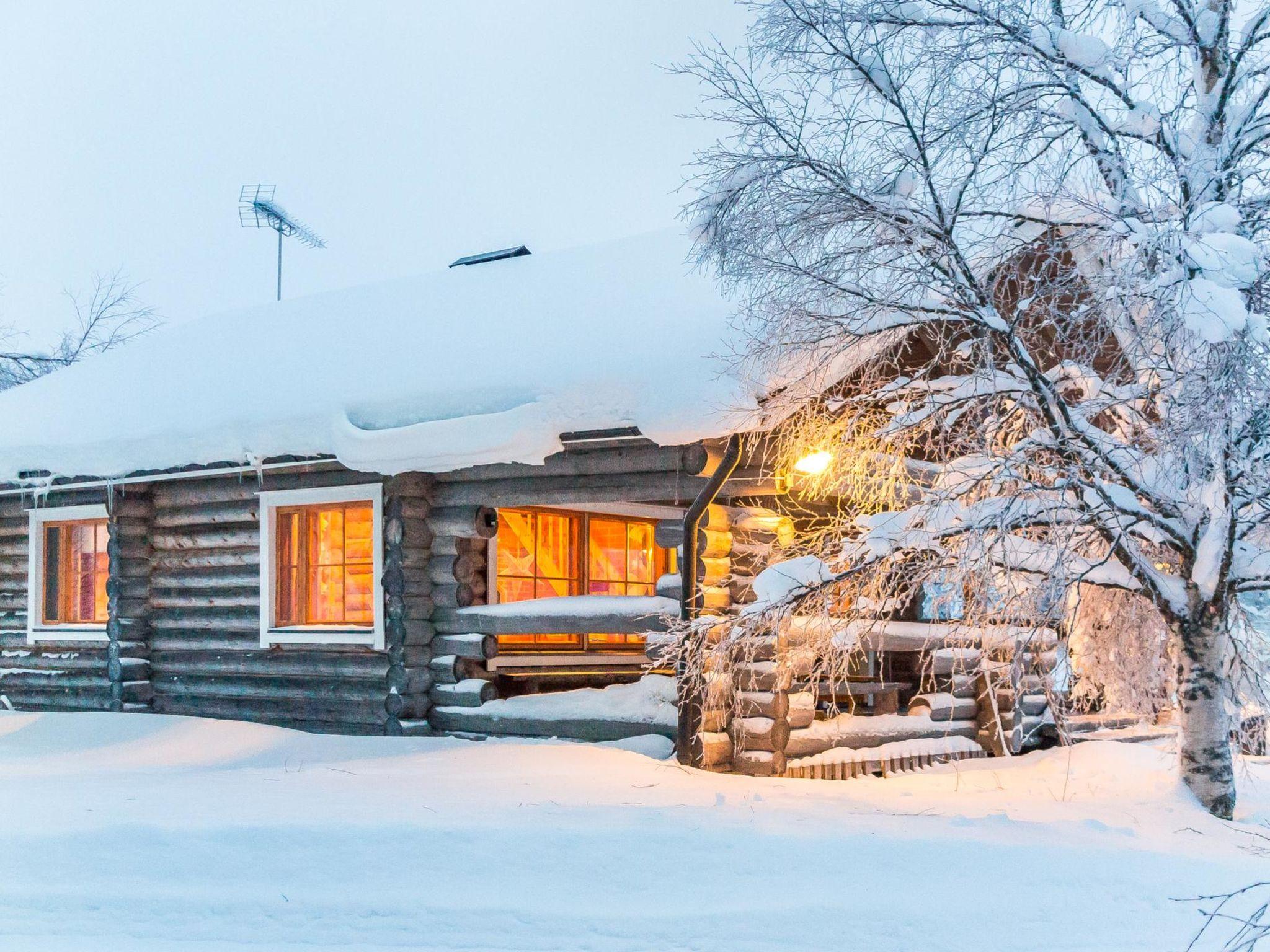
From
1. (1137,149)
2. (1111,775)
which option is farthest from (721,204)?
(1111,775)

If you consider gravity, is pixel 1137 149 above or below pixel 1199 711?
above

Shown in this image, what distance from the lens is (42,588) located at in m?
13.0

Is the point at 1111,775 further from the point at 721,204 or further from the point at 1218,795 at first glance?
the point at 721,204

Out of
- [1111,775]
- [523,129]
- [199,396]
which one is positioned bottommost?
[1111,775]

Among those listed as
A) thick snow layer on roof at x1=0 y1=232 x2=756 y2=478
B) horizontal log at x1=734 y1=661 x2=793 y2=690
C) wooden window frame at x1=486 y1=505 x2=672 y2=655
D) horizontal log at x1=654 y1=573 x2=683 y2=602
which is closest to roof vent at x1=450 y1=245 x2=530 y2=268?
thick snow layer on roof at x1=0 y1=232 x2=756 y2=478

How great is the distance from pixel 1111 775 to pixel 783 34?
5737 millimetres

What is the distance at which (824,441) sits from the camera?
7.64 meters

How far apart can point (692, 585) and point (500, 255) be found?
738cm

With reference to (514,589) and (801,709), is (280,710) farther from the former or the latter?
(801,709)

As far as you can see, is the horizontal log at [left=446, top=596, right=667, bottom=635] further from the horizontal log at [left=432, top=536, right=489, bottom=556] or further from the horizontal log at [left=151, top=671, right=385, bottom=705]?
the horizontal log at [left=151, top=671, right=385, bottom=705]

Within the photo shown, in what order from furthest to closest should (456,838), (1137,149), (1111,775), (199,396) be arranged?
(199,396), (1111,775), (1137,149), (456,838)

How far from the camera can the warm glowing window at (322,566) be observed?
11266 mm

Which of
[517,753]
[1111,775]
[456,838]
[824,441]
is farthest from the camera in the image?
[1111,775]

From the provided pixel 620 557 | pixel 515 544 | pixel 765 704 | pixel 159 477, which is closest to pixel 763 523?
pixel 765 704
